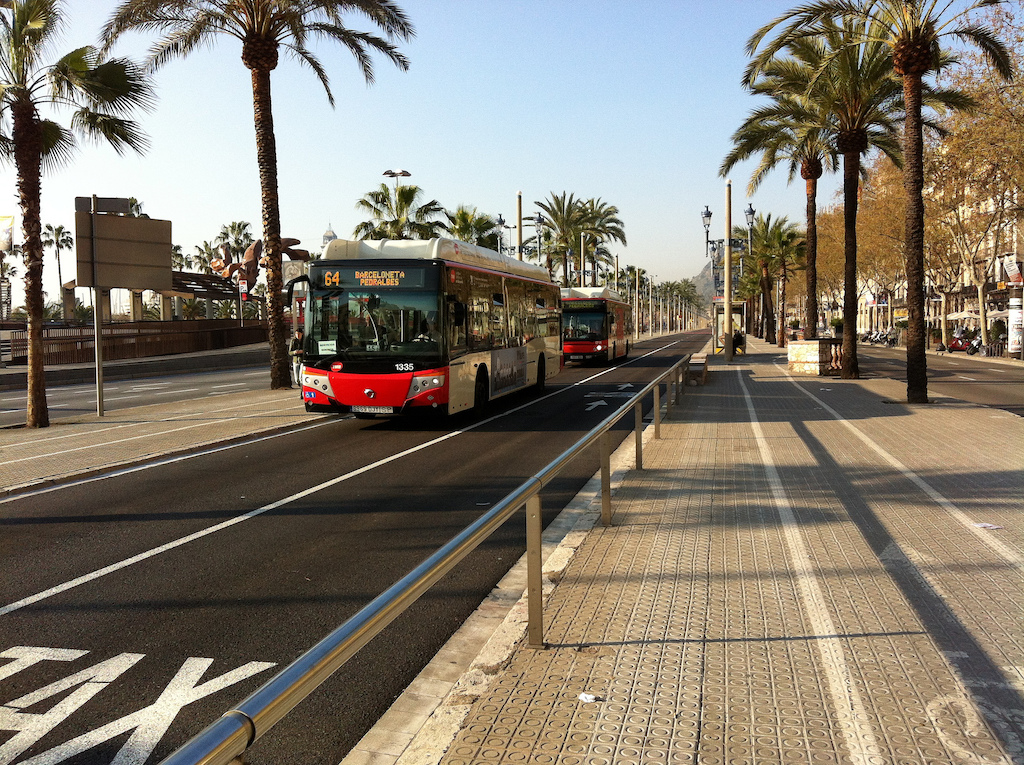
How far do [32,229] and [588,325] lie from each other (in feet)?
79.1

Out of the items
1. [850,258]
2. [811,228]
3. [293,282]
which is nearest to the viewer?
[293,282]

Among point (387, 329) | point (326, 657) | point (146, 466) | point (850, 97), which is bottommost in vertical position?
point (146, 466)

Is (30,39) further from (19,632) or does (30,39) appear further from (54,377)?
(54,377)

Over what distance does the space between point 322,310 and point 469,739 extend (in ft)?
39.7

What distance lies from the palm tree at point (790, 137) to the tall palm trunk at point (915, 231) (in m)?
5.68

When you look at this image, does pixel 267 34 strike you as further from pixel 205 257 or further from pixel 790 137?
pixel 205 257

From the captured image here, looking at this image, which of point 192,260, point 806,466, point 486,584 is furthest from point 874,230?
point 192,260

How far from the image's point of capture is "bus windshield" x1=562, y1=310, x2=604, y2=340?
36.7m

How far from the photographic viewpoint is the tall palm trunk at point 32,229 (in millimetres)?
15711

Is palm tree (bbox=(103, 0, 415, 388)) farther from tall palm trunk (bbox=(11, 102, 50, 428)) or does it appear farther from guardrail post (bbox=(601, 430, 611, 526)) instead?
guardrail post (bbox=(601, 430, 611, 526))

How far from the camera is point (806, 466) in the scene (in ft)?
34.5

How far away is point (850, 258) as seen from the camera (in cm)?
2655

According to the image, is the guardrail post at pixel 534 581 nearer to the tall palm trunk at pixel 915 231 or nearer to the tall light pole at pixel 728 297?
the tall palm trunk at pixel 915 231

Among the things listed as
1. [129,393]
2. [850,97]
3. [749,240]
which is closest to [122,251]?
[129,393]
